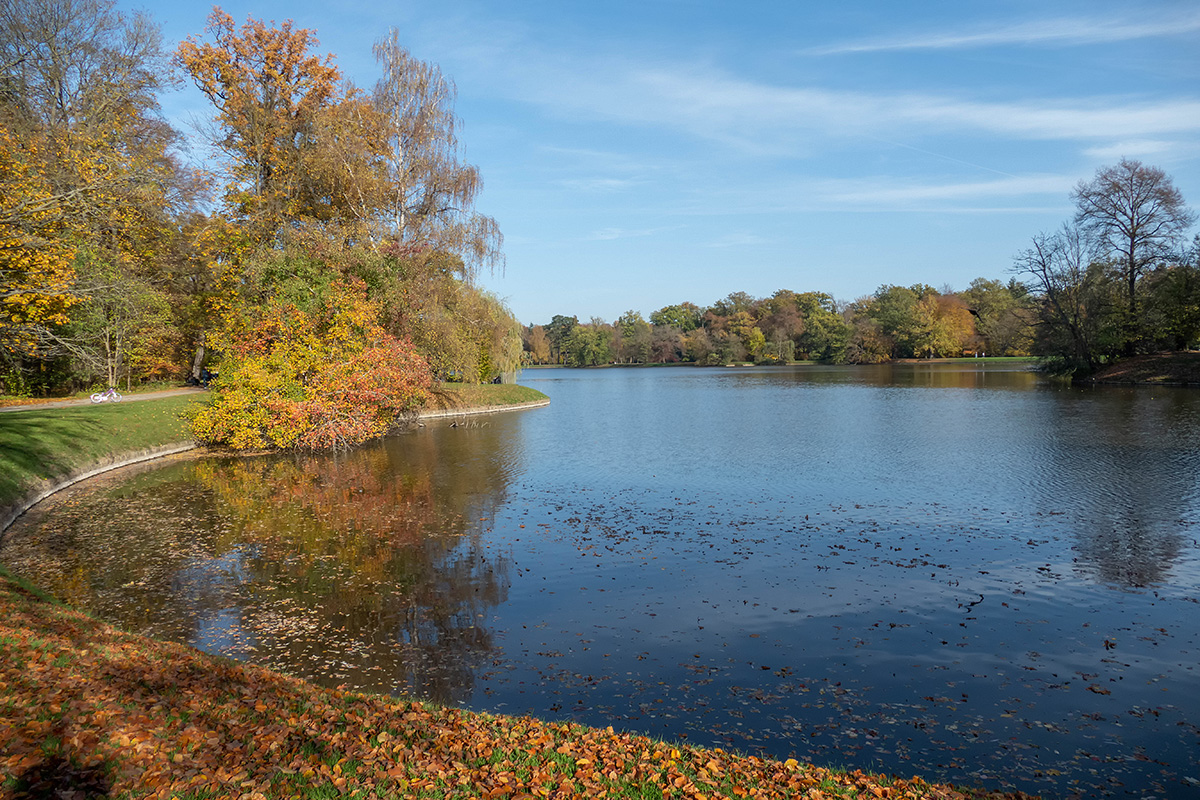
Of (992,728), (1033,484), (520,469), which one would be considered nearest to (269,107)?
(520,469)

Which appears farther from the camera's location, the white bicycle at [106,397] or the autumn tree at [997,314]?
the autumn tree at [997,314]

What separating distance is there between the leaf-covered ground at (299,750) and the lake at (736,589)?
1.08m

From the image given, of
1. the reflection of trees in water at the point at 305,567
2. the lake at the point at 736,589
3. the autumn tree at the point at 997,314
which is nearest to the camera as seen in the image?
the lake at the point at 736,589

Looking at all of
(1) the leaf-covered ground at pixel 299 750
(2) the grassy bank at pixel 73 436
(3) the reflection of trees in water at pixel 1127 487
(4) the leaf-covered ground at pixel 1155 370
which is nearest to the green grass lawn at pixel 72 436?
(2) the grassy bank at pixel 73 436

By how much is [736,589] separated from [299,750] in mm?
6767

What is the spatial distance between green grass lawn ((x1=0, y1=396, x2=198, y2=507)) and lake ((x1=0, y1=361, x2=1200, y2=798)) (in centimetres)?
102

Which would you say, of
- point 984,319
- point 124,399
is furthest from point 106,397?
point 984,319

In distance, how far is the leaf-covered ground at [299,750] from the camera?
15.1 ft

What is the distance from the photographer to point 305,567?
38.3 ft

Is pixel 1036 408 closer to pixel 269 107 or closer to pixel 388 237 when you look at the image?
pixel 388 237

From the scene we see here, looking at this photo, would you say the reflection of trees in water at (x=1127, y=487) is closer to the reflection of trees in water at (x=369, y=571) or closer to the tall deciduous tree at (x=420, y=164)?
the reflection of trees in water at (x=369, y=571)

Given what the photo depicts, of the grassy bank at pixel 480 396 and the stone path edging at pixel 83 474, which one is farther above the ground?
the grassy bank at pixel 480 396

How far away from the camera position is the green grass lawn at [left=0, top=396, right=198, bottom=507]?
16.8m

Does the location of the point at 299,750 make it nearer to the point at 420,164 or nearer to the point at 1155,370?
the point at 420,164
